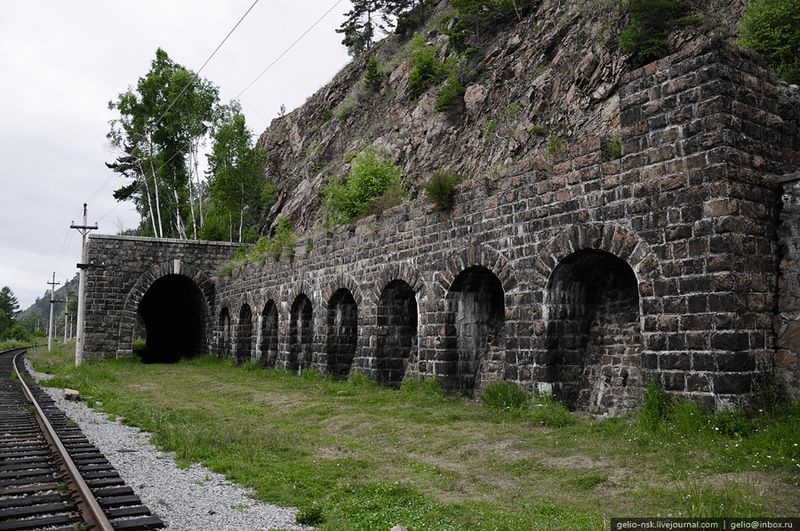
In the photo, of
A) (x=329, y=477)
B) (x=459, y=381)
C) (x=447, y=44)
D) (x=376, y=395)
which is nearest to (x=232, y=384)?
(x=376, y=395)

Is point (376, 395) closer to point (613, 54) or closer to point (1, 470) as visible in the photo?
point (1, 470)

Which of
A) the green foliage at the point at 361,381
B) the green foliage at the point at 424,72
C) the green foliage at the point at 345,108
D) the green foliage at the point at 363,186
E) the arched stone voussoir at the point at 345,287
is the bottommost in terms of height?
the green foliage at the point at 361,381

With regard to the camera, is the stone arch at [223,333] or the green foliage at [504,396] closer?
the green foliage at [504,396]

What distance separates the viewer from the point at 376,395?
13.4 meters

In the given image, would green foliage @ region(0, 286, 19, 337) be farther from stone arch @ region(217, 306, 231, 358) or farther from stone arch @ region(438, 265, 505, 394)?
stone arch @ region(438, 265, 505, 394)

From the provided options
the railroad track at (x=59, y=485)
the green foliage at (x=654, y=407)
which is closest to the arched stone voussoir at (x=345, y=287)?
the railroad track at (x=59, y=485)

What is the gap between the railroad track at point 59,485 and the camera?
210 inches

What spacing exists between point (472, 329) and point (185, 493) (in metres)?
7.76

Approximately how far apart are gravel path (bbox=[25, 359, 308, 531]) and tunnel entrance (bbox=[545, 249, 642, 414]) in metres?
5.75

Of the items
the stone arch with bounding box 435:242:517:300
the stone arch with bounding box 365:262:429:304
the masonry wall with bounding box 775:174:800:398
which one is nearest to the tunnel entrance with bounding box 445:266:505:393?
the stone arch with bounding box 435:242:517:300

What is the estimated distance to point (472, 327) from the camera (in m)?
13.1

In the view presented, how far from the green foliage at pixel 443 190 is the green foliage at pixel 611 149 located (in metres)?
3.90

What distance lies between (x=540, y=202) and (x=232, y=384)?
10.9 metres

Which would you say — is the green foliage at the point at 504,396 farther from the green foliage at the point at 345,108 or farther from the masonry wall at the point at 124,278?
the green foliage at the point at 345,108
